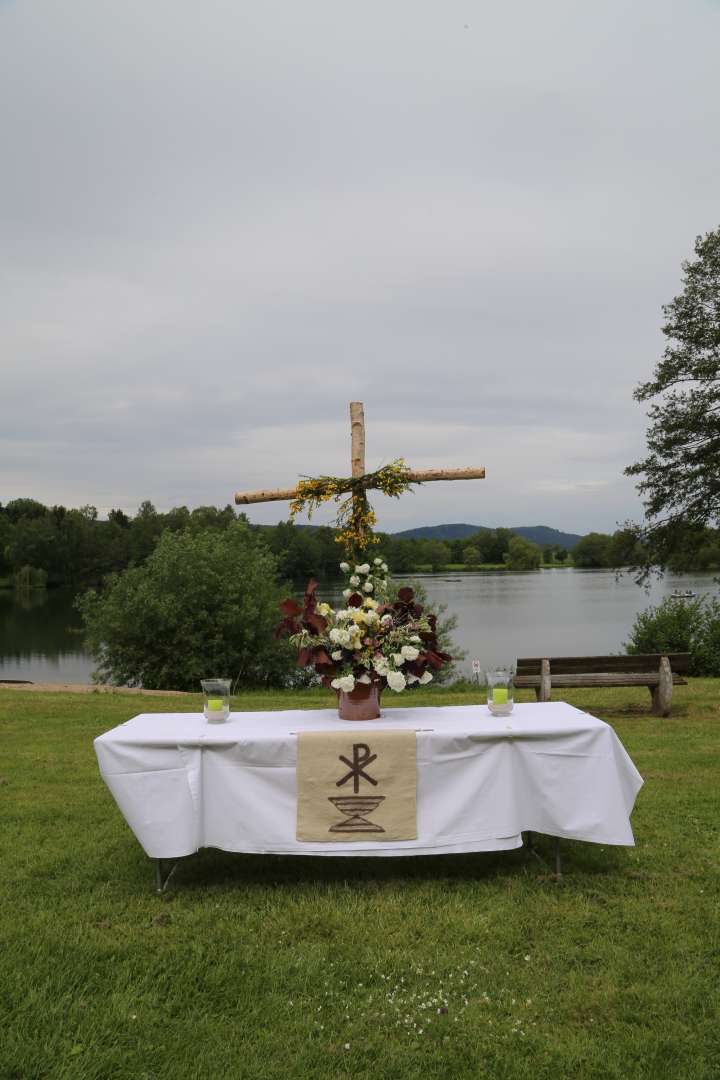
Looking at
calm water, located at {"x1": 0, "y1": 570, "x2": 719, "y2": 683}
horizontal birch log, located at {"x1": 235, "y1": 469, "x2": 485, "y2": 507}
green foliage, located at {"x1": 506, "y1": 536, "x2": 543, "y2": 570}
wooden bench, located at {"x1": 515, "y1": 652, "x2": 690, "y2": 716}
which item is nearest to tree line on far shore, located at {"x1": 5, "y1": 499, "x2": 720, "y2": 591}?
green foliage, located at {"x1": 506, "y1": 536, "x2": 543, "y2": 570}

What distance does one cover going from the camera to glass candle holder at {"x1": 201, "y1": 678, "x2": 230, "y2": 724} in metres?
4.32

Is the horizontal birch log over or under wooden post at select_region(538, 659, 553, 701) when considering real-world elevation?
over

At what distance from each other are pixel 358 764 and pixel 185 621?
1343cm

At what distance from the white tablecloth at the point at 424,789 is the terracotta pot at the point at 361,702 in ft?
1.06

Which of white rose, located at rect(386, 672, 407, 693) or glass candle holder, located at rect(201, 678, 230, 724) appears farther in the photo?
glass candle holder, located at rect(201, 678, 230, 724)

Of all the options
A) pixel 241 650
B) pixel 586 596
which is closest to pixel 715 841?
pixel 241 650

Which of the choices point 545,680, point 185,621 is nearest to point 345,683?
point 545,680

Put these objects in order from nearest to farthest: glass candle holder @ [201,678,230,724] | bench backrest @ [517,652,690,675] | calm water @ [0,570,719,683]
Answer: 1. glass candle holder @ [201,678,230,724]
2. bench backrest @ [517,652,690,675]
3. calm water @ [0,570,719,683]

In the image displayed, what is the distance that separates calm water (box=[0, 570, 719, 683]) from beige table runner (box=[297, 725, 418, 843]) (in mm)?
14442

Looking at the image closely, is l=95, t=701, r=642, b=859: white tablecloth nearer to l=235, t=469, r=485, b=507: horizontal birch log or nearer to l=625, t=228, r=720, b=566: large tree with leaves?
l=235, t=469, r=485, b=507: horizontal birch log

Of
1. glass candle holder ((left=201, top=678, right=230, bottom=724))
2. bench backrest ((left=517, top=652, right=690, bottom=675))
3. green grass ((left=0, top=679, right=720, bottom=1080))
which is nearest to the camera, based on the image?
green grass ((left=0, top=679, right=720, bottom=1080))

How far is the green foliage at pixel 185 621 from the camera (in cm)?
1692

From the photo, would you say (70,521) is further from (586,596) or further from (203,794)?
(203,794)

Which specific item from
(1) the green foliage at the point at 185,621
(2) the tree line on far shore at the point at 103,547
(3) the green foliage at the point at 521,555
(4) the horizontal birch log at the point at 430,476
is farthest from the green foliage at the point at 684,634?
(3) the green foliage at the point at 521,555
